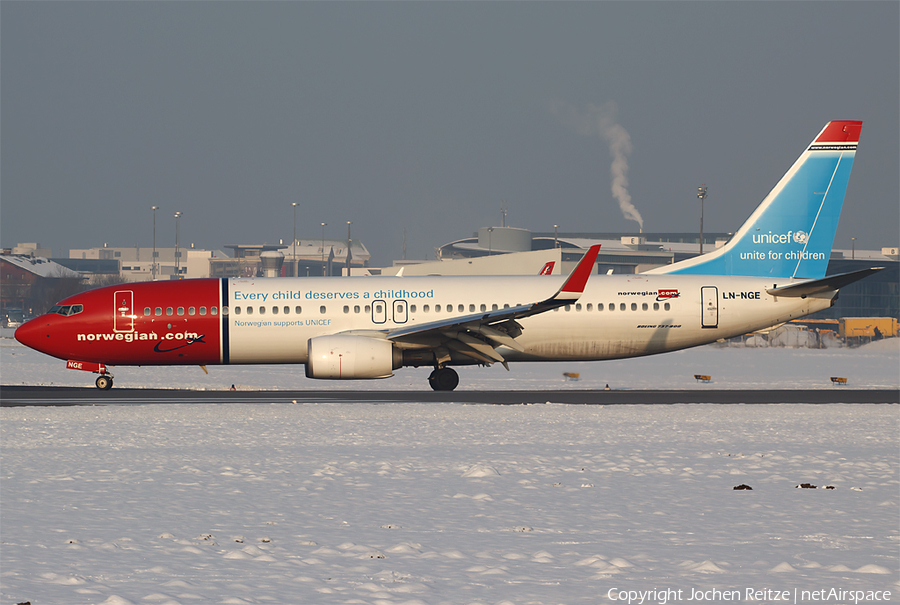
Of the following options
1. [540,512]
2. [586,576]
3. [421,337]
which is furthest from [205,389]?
[586,576]

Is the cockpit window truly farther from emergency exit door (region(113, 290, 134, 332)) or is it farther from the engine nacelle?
the engine nacelle

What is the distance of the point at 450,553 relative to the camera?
9.08 metres

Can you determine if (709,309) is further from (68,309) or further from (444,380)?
(68,309)

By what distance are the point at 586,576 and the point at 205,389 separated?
73.0 ft

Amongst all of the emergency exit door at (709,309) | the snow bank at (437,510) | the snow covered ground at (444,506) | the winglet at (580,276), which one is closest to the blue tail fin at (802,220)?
the emergency exit door at (709,309)

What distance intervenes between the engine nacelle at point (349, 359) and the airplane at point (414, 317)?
4.16ft

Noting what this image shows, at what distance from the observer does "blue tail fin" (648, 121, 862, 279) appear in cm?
2994

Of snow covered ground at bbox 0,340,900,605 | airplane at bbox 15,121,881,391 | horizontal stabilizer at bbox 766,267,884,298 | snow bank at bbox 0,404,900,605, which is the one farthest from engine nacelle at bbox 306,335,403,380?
horizontal stabilizer at bbox 766,267,884,298

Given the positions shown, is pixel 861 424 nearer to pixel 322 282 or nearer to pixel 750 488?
pixel 750 488

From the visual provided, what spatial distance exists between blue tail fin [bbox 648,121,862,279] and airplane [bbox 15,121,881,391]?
106 cm

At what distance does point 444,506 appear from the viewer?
444 inches

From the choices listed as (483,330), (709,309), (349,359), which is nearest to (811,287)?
(709,309)

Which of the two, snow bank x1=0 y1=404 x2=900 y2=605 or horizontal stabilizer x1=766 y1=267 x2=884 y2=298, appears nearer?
snow bank x1=0 y1=404 x2=900 y2=605

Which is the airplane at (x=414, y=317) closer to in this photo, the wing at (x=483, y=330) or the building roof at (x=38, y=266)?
the wing at (x=483, y=330)
